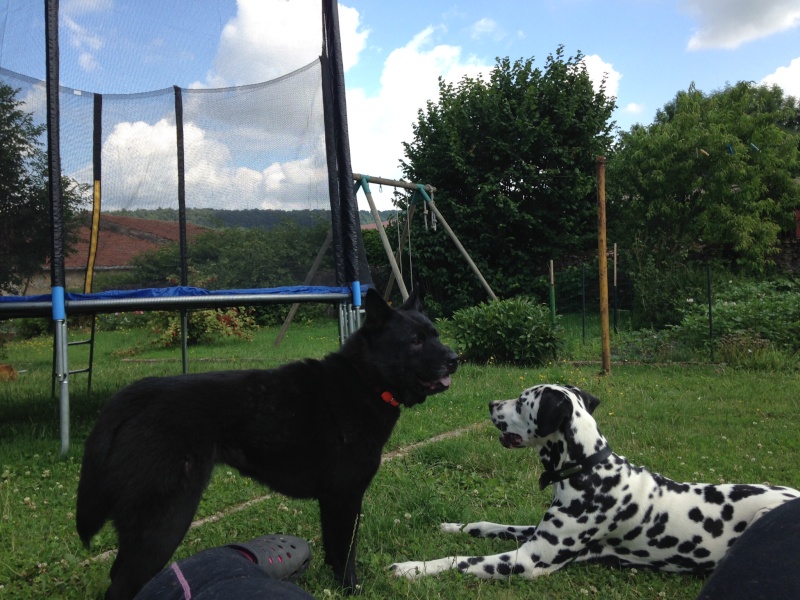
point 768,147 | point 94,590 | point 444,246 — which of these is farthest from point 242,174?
point 768,147

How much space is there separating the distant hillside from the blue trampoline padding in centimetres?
100

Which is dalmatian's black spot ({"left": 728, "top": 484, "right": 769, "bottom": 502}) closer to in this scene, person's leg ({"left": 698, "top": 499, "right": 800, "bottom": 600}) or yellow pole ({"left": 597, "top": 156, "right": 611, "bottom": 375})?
person's leg ({"left": 698, "top": 499, "right": 800, "bottom": 600})

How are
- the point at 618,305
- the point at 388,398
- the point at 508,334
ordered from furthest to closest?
the point at 618,305
the point at 508,334
the point at 388,398

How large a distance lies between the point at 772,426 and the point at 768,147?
17.9 m

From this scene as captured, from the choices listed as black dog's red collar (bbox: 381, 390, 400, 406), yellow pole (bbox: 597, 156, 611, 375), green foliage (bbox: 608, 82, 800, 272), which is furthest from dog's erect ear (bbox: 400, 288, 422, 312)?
green foliage (bbox: 608, 82, 800, 272)

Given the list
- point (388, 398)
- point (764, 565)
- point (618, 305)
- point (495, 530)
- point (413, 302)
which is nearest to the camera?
point (764, 565)

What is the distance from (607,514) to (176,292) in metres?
4.32

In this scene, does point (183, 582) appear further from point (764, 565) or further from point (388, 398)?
point (388, 398)

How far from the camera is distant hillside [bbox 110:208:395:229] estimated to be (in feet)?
23.0

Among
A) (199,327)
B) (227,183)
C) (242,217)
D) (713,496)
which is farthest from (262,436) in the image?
(199,327)

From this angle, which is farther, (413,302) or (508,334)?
(508,334)

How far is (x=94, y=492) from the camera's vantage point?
101 inches

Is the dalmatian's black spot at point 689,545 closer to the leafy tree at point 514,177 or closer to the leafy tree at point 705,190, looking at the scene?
the leafy tree at point 705,190

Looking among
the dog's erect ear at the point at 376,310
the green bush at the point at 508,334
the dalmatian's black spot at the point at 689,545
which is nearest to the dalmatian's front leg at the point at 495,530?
the dalmatian's black spot at the point at 689,545
